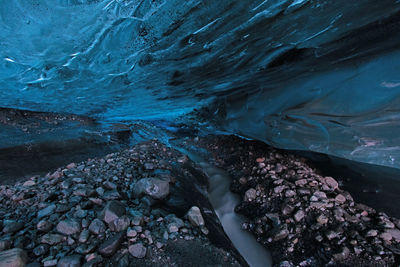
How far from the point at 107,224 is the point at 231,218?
1.06 meters

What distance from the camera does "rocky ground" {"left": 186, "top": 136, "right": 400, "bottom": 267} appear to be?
3.75ft

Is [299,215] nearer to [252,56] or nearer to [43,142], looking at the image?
[252,56]

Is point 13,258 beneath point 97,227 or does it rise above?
above

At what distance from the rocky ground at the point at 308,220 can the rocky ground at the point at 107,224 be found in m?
0.40

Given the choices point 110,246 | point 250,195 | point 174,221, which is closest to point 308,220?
point 250,195

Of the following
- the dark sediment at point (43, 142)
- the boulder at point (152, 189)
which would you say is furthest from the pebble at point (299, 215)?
the dark sediment at point (43, 142)

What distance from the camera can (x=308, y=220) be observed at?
4.59 feet

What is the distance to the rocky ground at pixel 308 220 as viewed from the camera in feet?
3.75

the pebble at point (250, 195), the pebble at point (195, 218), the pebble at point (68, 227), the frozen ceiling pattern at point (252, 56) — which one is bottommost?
the pebble at point (250, 195)

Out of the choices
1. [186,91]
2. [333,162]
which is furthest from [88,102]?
[333,162]

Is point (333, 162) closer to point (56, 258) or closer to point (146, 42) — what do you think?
point (146, 42)

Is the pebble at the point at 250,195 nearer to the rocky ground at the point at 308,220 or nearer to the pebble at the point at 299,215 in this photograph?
the rocky ground at the point at 308,220

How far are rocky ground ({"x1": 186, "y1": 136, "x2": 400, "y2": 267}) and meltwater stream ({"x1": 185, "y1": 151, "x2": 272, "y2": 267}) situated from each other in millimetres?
66

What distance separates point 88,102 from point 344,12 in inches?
159
